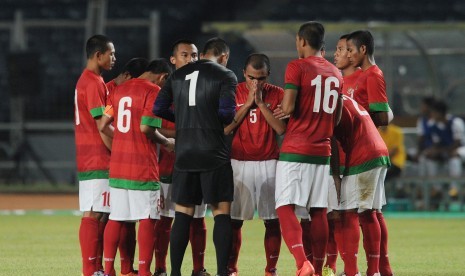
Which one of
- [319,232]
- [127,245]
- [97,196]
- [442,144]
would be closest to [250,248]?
[127,245]

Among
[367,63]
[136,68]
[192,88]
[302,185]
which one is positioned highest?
[367,63]

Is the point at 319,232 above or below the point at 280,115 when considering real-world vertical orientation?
below

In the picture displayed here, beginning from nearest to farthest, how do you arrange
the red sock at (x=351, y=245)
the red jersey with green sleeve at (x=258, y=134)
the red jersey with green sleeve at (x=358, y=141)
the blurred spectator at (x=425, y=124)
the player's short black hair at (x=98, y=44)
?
the red sock at (x=351, y=245) → the red jersey with green sleeve at (x=358, y=141) → the player's short black hair at (x=98, y=44) → the red jersey with green sleeve at (x=258, y=134) → the blurred spectator at (x=425, y=124)

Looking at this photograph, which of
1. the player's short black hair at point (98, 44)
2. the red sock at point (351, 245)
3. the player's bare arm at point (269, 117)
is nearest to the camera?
the player's bare arm at point (269, 117)

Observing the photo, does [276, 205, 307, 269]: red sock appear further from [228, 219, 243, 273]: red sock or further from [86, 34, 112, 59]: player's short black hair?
[86, 34, 112, 59]: player's short black hair

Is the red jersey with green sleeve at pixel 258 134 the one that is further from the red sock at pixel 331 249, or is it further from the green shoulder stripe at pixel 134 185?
the green shoulder stripe at pixel 134 185

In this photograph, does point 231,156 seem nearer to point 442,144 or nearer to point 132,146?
point 132,146

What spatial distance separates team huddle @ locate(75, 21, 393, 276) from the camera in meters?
9.17

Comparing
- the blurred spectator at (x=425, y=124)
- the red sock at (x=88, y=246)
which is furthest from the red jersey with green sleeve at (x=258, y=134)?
the blurred spectator at (x=425, y=124)

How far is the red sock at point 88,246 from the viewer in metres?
9.59

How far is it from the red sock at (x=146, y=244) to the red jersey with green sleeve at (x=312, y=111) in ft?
4.29

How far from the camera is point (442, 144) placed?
2088 centimetres

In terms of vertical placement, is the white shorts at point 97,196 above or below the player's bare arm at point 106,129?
below

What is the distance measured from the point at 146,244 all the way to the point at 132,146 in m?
0.84
